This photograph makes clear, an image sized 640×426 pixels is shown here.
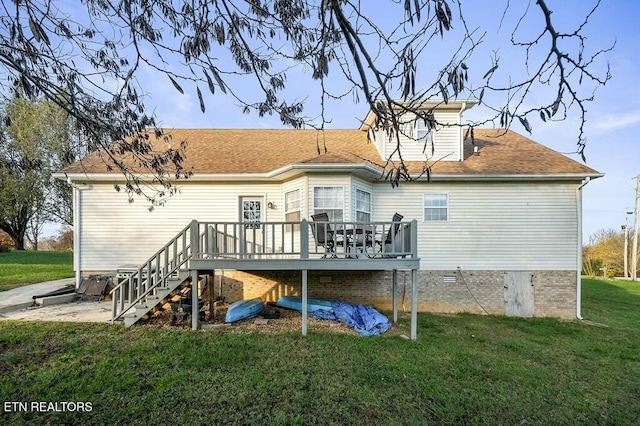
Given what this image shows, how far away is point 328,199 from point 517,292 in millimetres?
6222

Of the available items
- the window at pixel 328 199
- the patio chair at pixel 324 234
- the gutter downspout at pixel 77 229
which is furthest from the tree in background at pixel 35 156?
the patio chair at pixel 324 234

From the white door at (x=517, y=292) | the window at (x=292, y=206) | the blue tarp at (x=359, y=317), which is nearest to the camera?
the blue tarp at (x=359, y=317)

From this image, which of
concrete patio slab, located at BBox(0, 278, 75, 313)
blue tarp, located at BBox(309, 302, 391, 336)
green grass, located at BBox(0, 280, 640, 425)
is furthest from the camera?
concrete patio slab, located at BBox(0, 278, 75, 313)

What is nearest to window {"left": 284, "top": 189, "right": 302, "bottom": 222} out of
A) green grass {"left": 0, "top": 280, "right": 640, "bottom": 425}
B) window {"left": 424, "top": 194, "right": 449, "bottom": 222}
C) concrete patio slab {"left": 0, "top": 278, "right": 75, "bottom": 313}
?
green grass {"left": 0, "top": 280, "right": 640, "bottom": 425}

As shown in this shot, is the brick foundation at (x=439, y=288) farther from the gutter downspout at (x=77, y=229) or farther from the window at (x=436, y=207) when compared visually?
the gutter downspout at (x=77, y=229)

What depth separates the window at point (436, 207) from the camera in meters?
9.55

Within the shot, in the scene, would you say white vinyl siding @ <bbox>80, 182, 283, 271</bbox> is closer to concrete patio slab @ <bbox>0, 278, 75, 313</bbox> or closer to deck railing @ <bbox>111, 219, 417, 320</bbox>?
concrete patio slab @ <bbox>0, 278, 75, 313</bbox>

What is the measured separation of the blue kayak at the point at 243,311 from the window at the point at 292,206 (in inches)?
97.6

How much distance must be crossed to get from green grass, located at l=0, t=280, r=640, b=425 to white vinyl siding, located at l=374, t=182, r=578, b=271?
8.67 ft

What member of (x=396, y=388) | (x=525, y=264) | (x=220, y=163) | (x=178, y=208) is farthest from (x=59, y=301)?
(x=525, y=264)

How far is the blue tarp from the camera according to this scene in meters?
7.05

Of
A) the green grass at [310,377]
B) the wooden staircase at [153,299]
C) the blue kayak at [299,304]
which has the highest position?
the wooden staircase at [153,299]

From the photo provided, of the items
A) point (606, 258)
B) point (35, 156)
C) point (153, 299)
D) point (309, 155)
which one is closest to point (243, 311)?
point (153, 299)

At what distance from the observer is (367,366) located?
5379 millimetres
